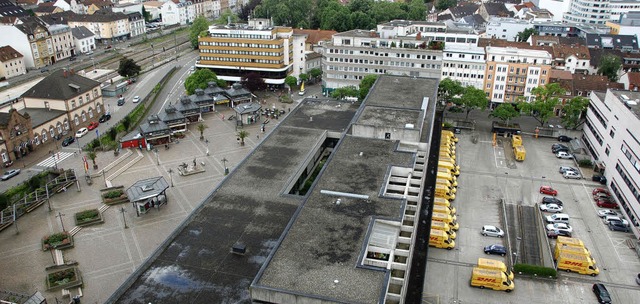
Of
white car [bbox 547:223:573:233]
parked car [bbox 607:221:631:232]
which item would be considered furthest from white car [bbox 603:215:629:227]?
white car [bbox 547:223:573:233]

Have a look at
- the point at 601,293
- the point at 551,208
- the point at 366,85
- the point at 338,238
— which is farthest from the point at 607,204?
the point at 366,85

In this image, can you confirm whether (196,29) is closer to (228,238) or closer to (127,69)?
(127,69)

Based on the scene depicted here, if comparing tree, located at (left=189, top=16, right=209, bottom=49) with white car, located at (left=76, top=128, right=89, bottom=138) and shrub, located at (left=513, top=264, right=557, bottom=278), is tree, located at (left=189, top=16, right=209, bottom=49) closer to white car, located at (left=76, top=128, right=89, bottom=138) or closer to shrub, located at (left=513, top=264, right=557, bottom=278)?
white car, located at (left=76, top=128, right=89, bottom=138)

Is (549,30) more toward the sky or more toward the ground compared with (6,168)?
more toward the sky

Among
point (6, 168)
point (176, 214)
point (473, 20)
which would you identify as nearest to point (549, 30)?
point (473, 20)

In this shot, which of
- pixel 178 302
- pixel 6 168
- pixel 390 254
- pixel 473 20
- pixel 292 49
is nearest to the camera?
pixel 178 302

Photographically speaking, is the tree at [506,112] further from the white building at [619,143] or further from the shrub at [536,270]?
the shrub at [536,270]

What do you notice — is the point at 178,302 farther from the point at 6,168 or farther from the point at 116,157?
the point at 6,168
